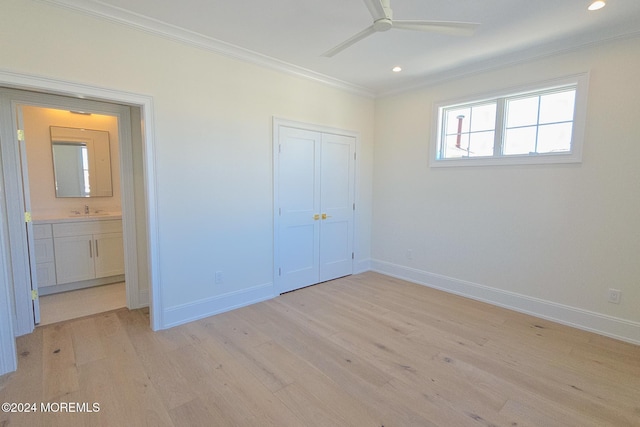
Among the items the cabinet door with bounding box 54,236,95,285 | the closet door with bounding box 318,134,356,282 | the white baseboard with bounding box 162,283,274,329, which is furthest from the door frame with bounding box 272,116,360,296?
the cabinet door with bounding box 54,236,95,285

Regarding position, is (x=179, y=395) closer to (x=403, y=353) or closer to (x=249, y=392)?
(x=249, y=392)

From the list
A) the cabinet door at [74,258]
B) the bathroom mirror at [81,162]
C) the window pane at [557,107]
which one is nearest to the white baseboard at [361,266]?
the window pane at [557,107]

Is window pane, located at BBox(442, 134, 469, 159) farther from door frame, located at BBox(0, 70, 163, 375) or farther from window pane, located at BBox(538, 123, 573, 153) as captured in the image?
door frame, located at BBox(0, 70, 163, 375)

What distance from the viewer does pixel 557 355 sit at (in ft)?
8.14

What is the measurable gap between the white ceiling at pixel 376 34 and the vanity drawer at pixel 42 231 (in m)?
2.59

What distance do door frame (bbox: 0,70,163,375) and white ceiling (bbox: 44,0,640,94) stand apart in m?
0.63

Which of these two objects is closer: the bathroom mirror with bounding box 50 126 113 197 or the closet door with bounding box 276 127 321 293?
the closet door with bounding box 276 127 321 293

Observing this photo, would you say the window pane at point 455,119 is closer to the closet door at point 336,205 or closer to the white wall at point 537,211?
the white wall at point 537,211

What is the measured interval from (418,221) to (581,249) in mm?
1805

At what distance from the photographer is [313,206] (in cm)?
404

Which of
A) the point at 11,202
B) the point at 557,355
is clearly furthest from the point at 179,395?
the point at 557,355

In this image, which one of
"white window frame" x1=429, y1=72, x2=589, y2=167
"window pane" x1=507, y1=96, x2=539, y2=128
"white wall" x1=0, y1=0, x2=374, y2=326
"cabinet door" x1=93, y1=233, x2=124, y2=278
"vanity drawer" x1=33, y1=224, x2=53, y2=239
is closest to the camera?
"white wall" x1=0, y1=0, x2=374, y2=326

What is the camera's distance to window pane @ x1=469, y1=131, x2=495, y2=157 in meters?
3.57

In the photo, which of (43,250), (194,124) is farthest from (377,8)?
(43,250)
